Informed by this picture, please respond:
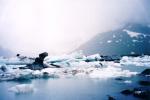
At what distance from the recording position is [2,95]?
23594mm

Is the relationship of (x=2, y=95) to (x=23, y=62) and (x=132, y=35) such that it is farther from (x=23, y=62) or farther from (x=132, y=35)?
(x=132, y=35)

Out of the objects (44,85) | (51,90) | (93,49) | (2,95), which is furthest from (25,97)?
(93,49)

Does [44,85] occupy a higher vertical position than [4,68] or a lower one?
lower

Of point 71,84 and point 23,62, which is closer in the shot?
point 71,84

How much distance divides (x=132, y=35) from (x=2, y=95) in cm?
14554

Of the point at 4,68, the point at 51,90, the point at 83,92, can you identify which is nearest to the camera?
the point at 83,92

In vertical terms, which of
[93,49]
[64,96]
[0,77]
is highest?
[93,49]

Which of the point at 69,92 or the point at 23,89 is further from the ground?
the point at 23,89

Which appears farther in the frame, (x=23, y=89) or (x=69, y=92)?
(x=69, y=92)

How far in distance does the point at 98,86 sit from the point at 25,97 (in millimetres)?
8577

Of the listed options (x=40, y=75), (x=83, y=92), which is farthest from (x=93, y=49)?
(x=83, y=92)

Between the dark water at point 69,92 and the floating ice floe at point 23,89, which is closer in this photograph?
the dark water at point 69,92

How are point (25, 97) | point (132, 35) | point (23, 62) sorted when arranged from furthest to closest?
point (132, 35)
point (23, 62)
point (25, 97)

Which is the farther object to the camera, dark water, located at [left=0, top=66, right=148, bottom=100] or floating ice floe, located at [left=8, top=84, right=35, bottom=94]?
floating ice floe, located at [left=8, top=84, right=35, bottom=94]
